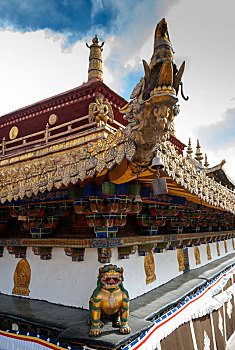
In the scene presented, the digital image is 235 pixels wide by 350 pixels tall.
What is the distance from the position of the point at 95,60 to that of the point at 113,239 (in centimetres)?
753

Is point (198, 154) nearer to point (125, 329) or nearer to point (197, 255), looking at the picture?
point (197, 255)

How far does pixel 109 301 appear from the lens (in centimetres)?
354

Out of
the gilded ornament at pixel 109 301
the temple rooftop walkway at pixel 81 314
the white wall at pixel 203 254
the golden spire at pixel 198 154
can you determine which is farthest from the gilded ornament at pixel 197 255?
the golden spire at pixel 198 154

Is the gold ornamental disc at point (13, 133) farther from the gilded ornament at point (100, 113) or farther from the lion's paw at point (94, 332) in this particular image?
the lion's paw at point (94, 332)

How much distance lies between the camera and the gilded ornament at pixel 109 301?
347cm

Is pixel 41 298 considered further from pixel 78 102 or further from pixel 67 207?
pixel 78 102

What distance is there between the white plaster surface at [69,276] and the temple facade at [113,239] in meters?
0.02

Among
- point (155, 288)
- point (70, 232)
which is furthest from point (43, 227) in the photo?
point (155, 288)

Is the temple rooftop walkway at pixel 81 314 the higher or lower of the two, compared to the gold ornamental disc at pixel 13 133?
lower

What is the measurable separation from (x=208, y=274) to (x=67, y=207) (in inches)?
209

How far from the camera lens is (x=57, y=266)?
4918 millimetres

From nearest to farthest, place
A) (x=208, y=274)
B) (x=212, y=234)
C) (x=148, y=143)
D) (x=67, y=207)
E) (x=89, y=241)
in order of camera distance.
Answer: (x=148, y=143) → (x=89, y=241) → (x=67, y=207) → (x=208, y=274) → (x=212, y=234)

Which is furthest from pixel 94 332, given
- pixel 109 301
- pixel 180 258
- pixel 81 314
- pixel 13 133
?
pixel 13 133

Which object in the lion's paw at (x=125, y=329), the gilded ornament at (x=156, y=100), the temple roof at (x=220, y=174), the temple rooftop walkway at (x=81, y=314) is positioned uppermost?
the temple roof at (x=220, y=174)
